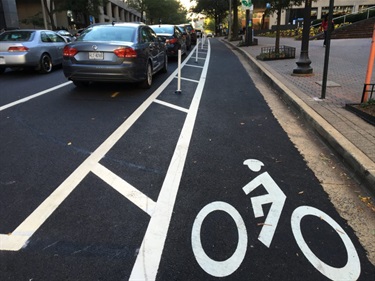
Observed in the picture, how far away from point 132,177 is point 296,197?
187 centimetres

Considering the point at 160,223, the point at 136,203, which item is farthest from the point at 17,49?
the point at 160,223

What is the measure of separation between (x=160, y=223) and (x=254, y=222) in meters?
0.87

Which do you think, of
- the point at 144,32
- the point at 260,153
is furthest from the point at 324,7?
the point at 260,153

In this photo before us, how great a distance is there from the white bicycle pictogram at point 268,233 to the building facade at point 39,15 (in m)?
33.5

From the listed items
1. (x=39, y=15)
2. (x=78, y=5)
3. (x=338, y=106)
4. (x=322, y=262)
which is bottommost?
(x=322, y=262)

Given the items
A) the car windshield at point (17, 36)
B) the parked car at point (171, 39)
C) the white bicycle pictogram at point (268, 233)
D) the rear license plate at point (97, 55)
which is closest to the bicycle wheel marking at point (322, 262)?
the white bicycle pictogram at point (268, 233)

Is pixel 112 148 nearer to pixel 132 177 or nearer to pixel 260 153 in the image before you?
pixel 132 177

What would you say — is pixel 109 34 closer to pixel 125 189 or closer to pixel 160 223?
pixel 125 189

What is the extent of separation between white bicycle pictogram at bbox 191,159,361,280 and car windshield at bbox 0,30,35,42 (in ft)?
35.3

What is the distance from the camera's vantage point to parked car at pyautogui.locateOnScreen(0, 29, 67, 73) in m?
11.0

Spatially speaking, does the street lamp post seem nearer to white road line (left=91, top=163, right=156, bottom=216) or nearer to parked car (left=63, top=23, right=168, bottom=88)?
parked car (left=63, top=23, right=168, bottom=88)

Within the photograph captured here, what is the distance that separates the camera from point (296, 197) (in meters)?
3.60

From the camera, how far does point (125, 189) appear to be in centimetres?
373

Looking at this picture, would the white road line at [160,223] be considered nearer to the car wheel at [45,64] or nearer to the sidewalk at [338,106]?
the sidewalk at [338,106]
